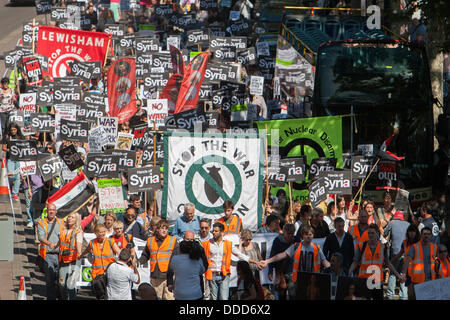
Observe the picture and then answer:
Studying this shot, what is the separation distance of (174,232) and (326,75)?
7.34m

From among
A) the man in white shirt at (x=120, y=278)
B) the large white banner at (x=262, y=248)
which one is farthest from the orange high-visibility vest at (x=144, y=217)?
the man in white shirt at (x=120, y=278)

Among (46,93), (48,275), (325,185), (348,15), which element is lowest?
(48,275)

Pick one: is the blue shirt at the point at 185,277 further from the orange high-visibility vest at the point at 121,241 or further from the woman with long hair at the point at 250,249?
the orange high-visibility vest at the point at 121,241

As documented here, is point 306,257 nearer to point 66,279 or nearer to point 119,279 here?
point 119,279

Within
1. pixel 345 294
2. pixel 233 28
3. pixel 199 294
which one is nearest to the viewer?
pixel 345 294

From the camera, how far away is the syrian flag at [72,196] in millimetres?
15740

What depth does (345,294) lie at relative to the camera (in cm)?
1148

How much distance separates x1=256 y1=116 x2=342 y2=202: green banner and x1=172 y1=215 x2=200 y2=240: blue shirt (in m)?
3.11

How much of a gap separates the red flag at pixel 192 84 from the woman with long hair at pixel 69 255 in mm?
8621

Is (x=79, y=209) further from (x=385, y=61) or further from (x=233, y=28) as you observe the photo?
(x=233, y=28)

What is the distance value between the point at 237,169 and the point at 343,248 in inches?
91.0

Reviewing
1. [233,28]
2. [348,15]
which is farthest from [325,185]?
[233,28]

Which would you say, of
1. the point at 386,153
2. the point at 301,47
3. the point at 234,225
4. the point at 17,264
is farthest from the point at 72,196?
the point at 301,47

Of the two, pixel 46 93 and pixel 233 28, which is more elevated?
pixel 233 28
